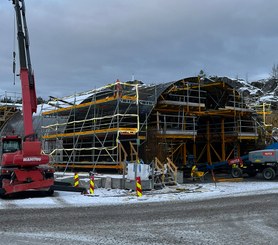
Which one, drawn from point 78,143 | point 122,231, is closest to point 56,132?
point 78,143

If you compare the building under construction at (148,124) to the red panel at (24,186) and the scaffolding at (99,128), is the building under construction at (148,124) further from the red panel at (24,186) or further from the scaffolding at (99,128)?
the red panel at (24,186)

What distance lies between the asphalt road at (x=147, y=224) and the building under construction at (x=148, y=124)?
1029cm

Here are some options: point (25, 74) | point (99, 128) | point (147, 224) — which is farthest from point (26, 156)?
point (99, 128)

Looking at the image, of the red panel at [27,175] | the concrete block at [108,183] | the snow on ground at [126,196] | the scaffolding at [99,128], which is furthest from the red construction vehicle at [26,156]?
the scaffolding at [99,128]

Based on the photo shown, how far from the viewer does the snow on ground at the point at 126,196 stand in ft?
51.5

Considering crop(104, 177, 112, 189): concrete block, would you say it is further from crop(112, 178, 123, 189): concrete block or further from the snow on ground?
the snow on ground

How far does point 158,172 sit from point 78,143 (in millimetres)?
9959

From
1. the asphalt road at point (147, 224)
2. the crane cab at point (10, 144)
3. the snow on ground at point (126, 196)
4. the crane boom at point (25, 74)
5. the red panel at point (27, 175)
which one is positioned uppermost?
the crane boom at point (25, 74)

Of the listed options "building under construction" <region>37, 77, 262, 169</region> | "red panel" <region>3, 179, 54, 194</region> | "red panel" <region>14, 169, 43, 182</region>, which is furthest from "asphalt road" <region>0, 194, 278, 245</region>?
"building under construction" <region>37, 77, 262, 169</region>

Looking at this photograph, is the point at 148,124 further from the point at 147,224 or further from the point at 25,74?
the point at 147,224

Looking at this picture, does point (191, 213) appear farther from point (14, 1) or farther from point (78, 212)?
point (14, 1)

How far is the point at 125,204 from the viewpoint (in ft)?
50.6

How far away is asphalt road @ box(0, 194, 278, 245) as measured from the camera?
891 centimetres

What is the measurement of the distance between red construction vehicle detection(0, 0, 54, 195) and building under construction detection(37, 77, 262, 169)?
6681 millimetres
